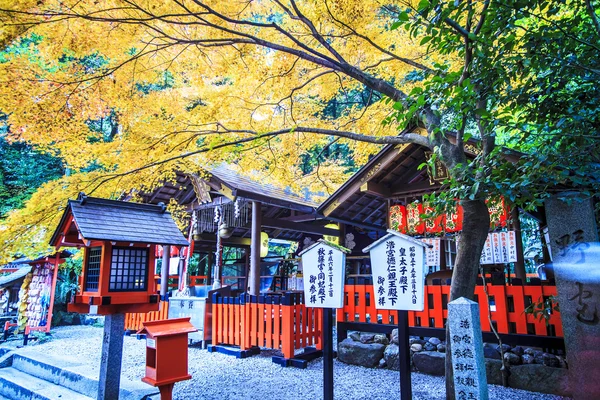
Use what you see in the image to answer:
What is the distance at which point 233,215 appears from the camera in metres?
12.8

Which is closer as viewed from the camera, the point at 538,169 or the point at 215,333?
the point at 538,169

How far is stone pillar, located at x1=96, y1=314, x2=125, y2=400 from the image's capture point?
501 cm

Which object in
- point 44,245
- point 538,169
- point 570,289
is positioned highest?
point 538,169

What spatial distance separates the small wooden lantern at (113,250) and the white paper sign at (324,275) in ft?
6.62

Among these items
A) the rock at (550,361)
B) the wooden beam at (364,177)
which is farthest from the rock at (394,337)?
the wooden beam at (364,177)

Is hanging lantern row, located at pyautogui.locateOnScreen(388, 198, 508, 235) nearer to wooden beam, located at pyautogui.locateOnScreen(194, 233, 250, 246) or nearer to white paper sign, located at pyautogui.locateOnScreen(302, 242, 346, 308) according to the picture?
white paper sign, located at pyautogui.locateOnScreen(302, 242, 346, 308)

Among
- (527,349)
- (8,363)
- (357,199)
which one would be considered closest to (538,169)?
(527,349)

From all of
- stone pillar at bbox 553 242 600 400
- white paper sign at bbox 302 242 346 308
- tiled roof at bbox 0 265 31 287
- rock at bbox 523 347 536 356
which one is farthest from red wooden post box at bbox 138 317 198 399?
tiled roof at bbox 0 265 31 287

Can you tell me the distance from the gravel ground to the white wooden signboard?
7.07 feet

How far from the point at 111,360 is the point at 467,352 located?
463 cm

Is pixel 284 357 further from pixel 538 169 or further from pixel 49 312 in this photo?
pixel 49 312

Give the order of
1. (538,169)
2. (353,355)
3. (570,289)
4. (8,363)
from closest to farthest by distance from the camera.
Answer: (538,169)
(570,289)
(353,355)
(8,363)

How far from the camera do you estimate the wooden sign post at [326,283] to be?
480cm

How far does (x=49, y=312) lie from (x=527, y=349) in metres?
12.8
